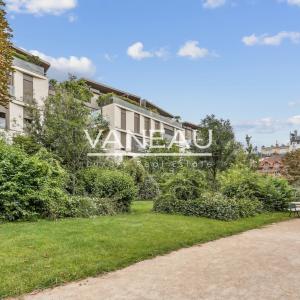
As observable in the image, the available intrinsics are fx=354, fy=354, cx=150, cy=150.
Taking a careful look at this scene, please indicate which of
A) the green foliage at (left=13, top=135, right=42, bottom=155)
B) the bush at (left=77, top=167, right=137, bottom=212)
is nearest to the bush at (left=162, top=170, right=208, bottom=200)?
the bush at (left=77, top=167, right=137, bottom=212)

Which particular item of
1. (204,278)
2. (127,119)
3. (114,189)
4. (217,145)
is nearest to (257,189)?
(217,145)

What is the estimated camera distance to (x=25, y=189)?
1122cm

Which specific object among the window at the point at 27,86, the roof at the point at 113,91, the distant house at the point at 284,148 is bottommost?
the distant house at the point at 284,148

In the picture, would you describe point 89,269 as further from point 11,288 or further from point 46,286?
point 11,288

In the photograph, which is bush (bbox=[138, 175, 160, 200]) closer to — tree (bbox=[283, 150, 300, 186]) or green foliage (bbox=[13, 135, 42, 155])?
green foliage (bbox=[13, 135, 42, 155])

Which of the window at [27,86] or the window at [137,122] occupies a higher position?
the window at [27,86]

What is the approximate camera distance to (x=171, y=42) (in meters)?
18.1

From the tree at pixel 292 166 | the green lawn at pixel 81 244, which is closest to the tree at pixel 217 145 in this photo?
the green lawn at pixel 81 244

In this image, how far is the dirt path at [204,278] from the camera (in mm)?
5117

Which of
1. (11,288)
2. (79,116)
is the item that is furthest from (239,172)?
(11,288)

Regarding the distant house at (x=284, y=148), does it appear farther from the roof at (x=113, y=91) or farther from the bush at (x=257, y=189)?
the bush at (x=257, y=189)

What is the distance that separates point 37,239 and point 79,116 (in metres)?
9.23

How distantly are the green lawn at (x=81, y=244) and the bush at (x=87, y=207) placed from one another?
67.0 inches

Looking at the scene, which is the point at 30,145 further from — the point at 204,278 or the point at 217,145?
the point at 204,278
